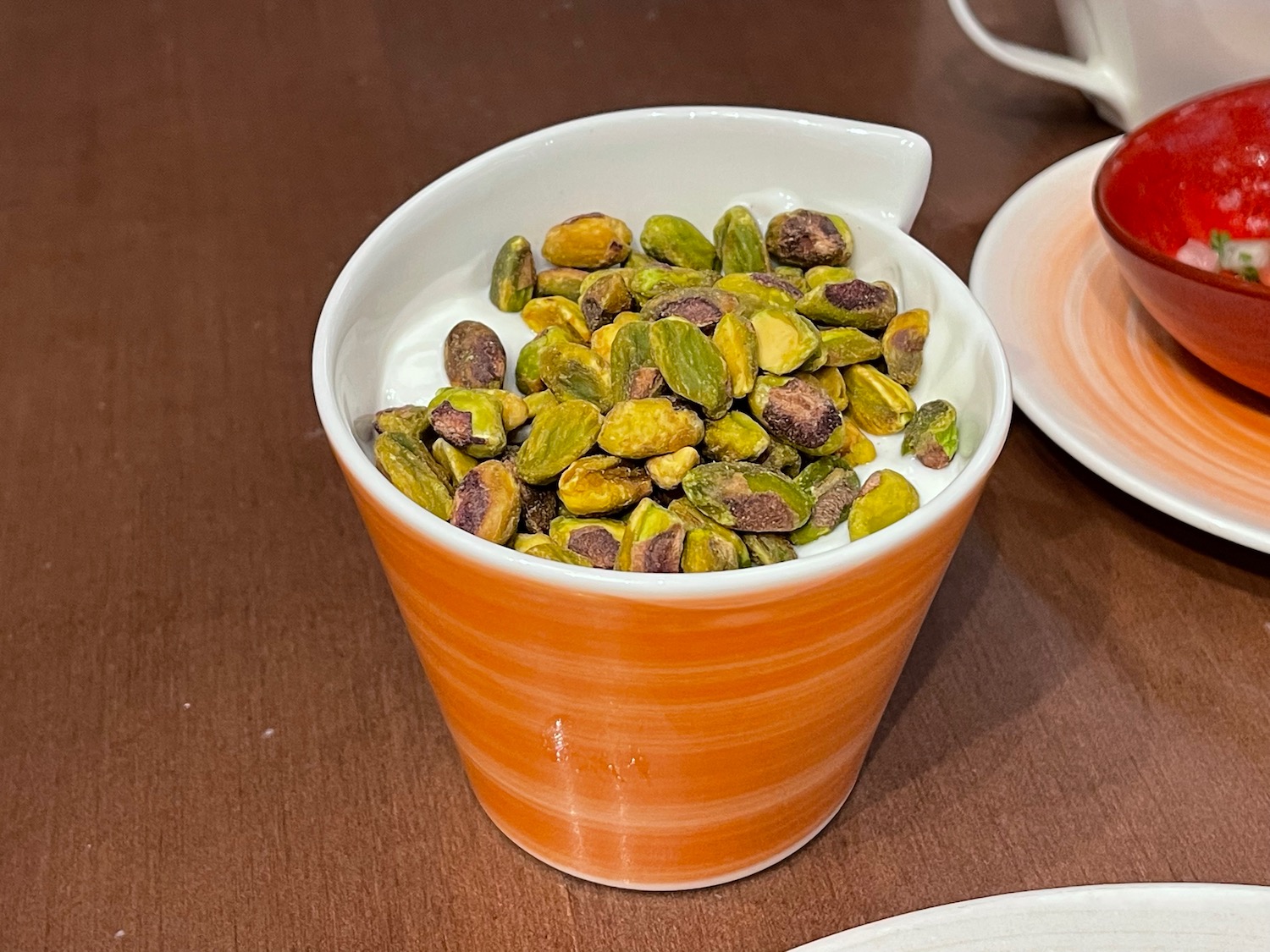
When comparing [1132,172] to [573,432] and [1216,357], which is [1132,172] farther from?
[573,432]

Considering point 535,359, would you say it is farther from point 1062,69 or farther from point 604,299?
point 1062,69

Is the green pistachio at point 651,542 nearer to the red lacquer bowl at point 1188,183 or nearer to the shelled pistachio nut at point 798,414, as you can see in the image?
the shelled pistachio nut at point 798,414

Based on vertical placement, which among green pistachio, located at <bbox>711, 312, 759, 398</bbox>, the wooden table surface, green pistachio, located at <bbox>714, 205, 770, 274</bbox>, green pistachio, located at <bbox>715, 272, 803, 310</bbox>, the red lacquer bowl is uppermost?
green pistachio, located at <bbox>711, 312, 759, 398</bbox>

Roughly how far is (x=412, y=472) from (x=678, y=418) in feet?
0.25

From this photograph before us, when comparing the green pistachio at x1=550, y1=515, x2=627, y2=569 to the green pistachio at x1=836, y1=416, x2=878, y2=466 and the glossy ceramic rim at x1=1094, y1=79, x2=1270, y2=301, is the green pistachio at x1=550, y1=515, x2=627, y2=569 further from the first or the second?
the glossy ceramic rim at x1=1094, y1=79, x2=1270, y2=301

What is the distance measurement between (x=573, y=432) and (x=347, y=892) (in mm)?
165

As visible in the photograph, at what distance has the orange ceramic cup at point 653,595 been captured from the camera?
30 centimetres

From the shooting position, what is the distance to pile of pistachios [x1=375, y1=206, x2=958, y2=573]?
1.13 ft

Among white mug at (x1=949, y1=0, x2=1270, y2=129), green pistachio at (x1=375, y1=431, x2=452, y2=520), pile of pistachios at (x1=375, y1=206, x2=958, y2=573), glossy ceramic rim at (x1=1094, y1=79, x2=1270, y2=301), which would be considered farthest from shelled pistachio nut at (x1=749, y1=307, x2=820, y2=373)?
white mug at (x1=949, y1=0, x2=1270, y2=129)

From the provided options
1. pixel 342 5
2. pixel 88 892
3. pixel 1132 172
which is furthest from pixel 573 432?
pixel 342 5

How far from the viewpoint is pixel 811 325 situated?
38 centimetres

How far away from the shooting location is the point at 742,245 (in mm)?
437

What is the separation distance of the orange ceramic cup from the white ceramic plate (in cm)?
6

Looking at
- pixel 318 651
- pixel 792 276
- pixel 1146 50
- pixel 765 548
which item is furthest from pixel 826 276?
pixel 1146 50
